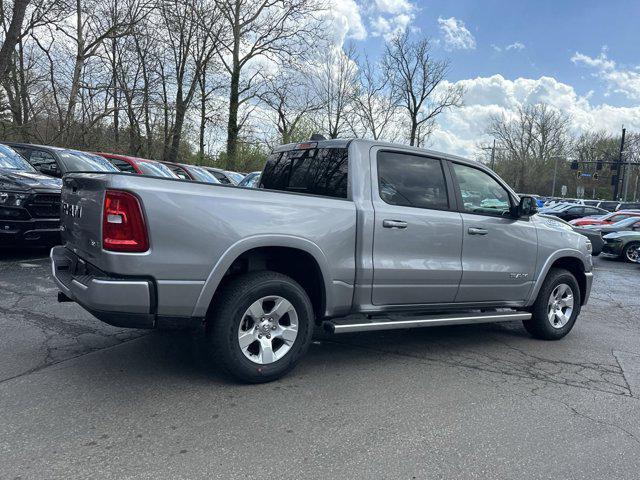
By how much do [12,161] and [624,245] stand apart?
15511 mm

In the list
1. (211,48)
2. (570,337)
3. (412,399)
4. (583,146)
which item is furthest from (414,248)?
(583,146)

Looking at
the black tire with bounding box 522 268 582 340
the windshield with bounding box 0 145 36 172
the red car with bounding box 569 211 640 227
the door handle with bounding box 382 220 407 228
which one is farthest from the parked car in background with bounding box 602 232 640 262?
the windshield with bounding box 0 145 36 172

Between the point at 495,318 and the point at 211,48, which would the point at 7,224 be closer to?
the point at 495,318

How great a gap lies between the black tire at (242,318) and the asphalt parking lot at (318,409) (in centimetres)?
16

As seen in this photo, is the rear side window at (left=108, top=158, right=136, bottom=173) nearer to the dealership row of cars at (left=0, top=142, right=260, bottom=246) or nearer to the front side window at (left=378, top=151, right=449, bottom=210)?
the dealership row of cars at (left=0, top=142, right=260, bottom=246)

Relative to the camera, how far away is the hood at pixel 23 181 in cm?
770

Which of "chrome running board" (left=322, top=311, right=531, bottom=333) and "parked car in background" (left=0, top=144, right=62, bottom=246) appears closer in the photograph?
"chrome running board" (left=322, top=311, right=531, bottom=333)

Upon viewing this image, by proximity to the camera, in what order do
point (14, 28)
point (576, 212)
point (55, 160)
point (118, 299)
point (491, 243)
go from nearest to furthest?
point (118, 299)
point (491, 243)
point (55, 160)
point (14, 28)
point (576, 212)

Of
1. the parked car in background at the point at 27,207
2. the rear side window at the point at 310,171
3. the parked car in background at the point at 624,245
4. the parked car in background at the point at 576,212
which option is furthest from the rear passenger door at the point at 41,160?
the parked car in background at the point at 576,212

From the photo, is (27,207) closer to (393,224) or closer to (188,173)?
(393,224)

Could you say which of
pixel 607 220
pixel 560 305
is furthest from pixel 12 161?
pixel 607 220

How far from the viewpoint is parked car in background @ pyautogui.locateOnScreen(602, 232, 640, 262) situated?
50.1 feet

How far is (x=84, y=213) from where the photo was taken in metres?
3.64

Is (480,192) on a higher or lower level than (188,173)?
lower
